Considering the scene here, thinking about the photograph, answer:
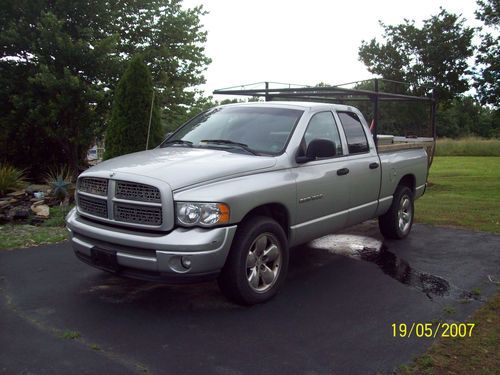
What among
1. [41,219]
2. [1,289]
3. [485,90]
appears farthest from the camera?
[485,90]

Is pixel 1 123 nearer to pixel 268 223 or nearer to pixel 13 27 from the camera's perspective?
pixel 13 27

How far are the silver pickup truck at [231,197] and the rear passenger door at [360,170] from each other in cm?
2

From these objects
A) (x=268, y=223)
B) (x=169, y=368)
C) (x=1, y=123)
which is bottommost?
→ (x=169, y=368)

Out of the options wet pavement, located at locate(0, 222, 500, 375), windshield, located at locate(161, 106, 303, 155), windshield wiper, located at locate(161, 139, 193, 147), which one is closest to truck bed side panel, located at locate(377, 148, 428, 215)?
wet pavement, located at locate(0, 222, 500, 375)

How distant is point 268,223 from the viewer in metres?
4.51

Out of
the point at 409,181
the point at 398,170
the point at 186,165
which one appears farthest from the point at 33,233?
the point at 409,181

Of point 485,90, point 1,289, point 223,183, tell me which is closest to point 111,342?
point 223,183

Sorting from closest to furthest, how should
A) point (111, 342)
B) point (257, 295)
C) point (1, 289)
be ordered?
point (111, 342)
point (257, 295)
point (1, 289)

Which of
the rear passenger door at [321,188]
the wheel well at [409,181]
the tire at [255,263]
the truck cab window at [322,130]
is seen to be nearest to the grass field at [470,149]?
the wheel well at [409,181]

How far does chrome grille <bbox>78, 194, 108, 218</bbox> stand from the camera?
4.46 m

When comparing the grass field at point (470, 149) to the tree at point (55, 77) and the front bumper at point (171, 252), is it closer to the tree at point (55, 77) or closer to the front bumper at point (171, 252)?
the tree at point (55, 77)

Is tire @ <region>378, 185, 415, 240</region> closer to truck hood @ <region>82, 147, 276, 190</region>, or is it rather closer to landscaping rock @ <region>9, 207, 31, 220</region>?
truck hood @ <region>82, 147, 276, 190</region>

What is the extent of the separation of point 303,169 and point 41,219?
5334mm

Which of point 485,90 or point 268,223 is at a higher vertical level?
point 485,90
